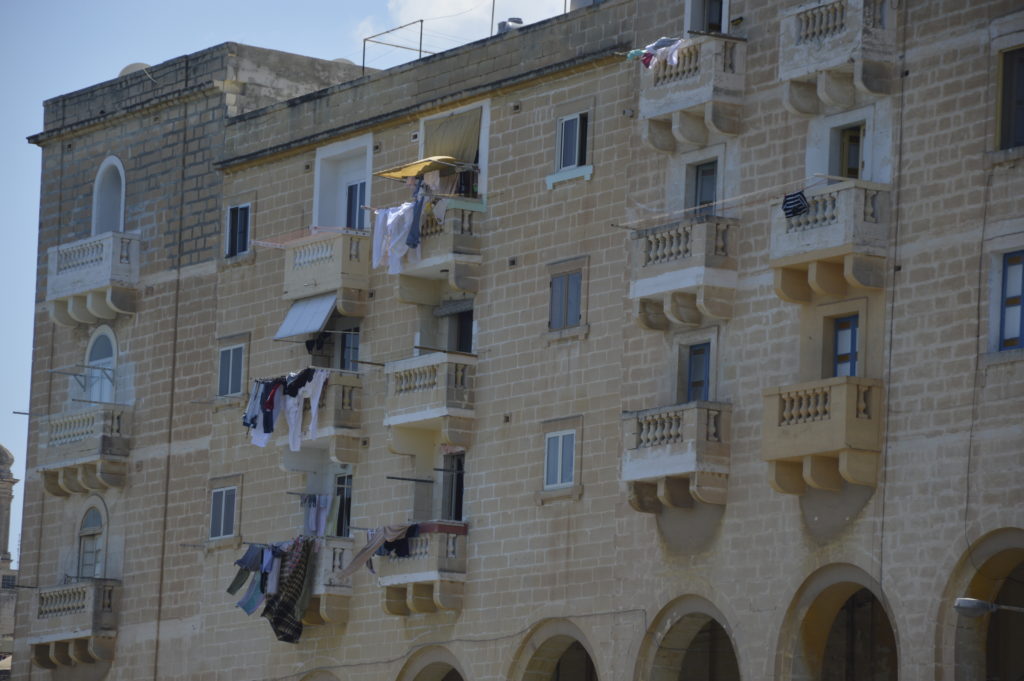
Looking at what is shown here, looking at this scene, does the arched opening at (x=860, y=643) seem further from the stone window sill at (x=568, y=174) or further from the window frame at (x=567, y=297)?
the stone window sill at (x=568, y=174)

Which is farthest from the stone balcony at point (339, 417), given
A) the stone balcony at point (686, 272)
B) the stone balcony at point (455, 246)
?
the stone balcony at point (686, 272)

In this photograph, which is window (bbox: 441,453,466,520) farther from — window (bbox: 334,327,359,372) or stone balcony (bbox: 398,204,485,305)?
window (bbox: 334,327,359,372)

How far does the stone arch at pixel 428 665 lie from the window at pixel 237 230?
413 inches

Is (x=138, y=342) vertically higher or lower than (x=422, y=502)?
higher

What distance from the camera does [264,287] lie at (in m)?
56.2

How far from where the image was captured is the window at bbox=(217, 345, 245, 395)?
185 ft

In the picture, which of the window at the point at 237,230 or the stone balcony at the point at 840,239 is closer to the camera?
the stone balcony at the point at 840,239

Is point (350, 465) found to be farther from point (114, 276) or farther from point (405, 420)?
point (114, 276)

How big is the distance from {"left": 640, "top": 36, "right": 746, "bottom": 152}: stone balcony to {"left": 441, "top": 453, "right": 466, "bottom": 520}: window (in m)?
7.90

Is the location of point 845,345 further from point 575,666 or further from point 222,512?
point 222,512

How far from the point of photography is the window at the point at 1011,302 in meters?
40.0

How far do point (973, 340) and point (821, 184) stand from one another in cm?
422

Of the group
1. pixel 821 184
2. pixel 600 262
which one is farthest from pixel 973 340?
pixel 600 262

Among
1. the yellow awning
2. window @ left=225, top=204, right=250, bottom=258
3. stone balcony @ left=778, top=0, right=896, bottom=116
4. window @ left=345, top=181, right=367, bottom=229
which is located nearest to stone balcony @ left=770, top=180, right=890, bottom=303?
stone balcony @ left=778, top=0, right=896, bottom=116
